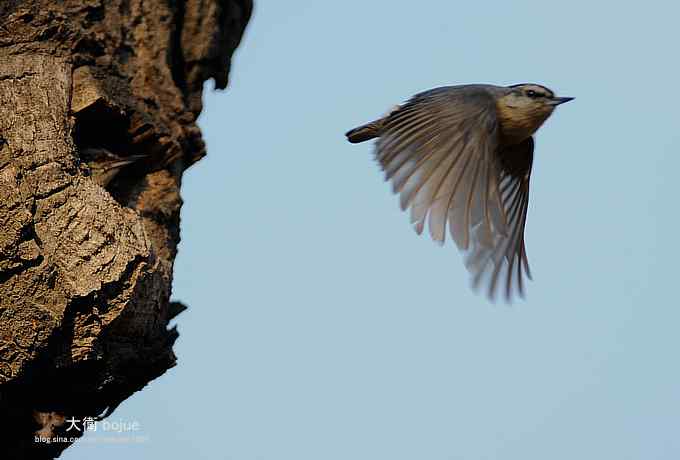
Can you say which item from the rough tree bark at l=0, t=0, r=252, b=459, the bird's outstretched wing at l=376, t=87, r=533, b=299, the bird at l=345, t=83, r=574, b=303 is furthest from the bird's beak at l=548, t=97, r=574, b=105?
the rough tree bark at l=0, t=0, r=252, b=459

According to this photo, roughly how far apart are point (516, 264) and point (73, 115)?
1.71 m

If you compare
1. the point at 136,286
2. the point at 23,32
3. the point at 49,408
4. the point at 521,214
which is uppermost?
the point at 23,32

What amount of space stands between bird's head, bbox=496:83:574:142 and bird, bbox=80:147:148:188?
4.34 feet

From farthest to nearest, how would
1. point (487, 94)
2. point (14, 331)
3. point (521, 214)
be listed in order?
point (521, 214)
point (487, 94)
point (14, 331)

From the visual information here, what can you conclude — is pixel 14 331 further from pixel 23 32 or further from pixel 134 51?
pixel 134 51

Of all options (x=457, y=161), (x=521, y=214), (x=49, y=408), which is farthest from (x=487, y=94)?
(x=49, y=408)

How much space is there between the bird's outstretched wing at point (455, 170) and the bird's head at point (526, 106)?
0.25 ft

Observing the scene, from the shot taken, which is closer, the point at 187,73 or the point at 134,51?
the point at 134,51

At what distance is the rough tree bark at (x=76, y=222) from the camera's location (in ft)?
8.27

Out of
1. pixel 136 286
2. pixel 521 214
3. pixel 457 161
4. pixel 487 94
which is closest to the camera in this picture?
pixel 136 286

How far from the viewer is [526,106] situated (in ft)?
11.8

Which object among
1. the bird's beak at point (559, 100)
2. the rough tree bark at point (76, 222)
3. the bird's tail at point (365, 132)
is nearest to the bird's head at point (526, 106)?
the bird's beak at point (559, 100)

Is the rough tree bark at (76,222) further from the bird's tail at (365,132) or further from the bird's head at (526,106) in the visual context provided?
the bird's head at (526,106)

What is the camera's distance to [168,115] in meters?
3.35
